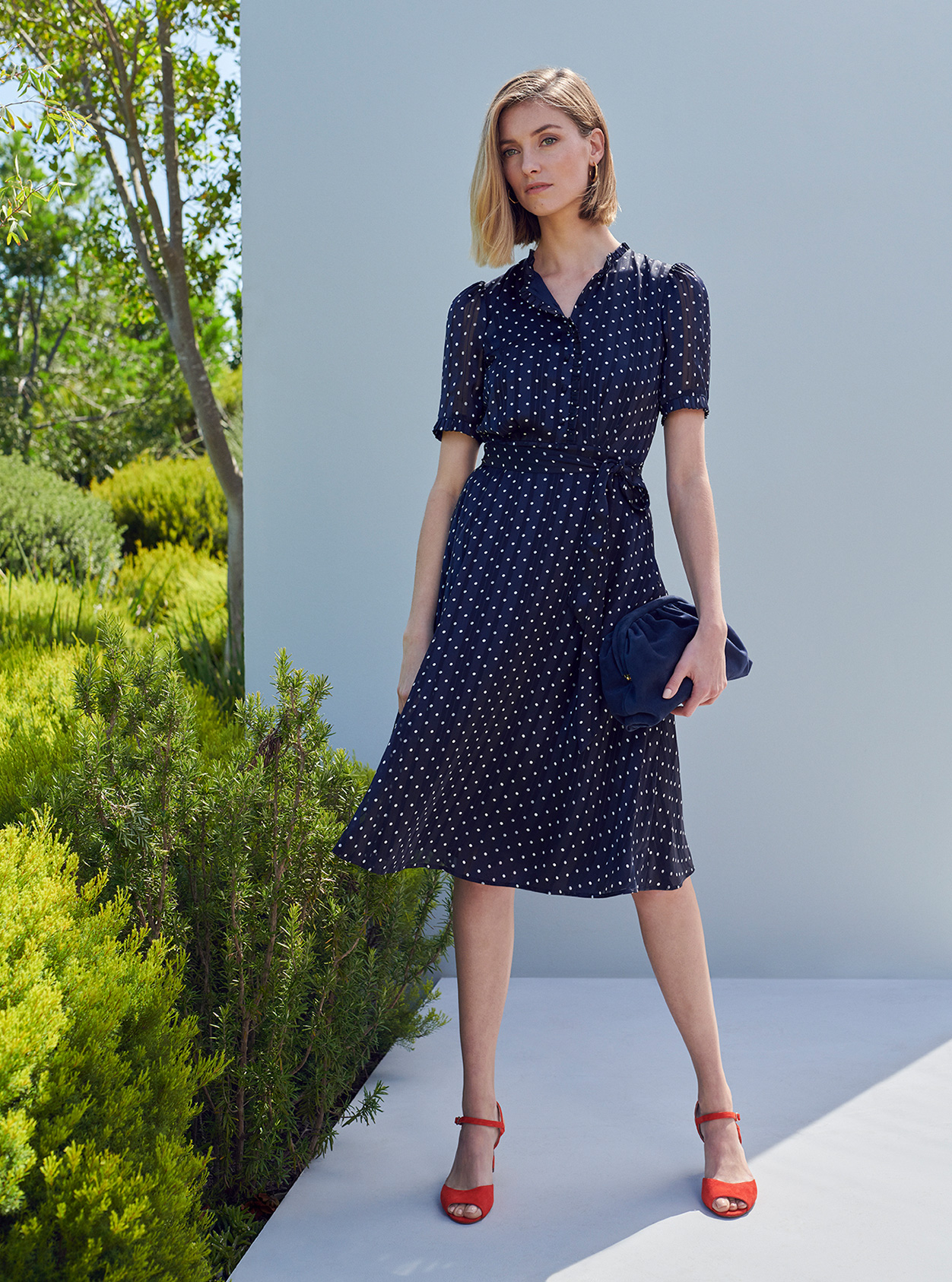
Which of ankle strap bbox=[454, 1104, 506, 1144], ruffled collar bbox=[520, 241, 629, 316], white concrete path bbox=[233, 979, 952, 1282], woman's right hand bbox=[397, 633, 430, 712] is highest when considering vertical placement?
ruffled collar bbox=[520, 241, 629, 316]

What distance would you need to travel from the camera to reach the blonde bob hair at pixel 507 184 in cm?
170

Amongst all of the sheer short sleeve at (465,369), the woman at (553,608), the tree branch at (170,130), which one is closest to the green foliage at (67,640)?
the woman at (553,608)

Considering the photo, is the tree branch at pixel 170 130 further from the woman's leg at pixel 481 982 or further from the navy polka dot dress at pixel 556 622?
the woman's leg at pixel 481 982

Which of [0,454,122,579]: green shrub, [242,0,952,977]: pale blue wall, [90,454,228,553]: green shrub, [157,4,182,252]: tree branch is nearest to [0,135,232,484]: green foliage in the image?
[90,454,228,553]: green shrub

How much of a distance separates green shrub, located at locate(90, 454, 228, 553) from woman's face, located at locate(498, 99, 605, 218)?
250 inches

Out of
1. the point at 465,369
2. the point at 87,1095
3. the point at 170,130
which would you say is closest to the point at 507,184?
the point at 465,369

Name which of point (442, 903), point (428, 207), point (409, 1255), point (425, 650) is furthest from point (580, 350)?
point (409, 1255)

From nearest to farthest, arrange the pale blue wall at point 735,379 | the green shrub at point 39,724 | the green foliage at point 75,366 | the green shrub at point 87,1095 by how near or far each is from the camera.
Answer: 1. the green shrub at point 87,1095
2. the green shrub at point 39,724
3. the pale blue wall at point 735,379
4. the green foliage at point 75,366

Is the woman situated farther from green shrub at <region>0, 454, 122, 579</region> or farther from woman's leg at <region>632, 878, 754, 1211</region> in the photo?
green shrub at <region>0, 454, 122, 579</region>

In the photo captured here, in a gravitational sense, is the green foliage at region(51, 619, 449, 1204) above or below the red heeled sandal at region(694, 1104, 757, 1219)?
above

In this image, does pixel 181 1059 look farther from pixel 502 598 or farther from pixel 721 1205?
pixel 721 1205

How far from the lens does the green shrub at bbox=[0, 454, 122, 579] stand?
635cm

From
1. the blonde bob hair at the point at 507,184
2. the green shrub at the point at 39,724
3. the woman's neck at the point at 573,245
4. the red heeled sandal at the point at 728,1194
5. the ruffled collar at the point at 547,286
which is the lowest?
the red heeled sandal at the point at 728,1194

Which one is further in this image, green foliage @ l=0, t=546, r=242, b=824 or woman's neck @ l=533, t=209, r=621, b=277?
green foliage @ l=0, t=546, r=242, b=824
